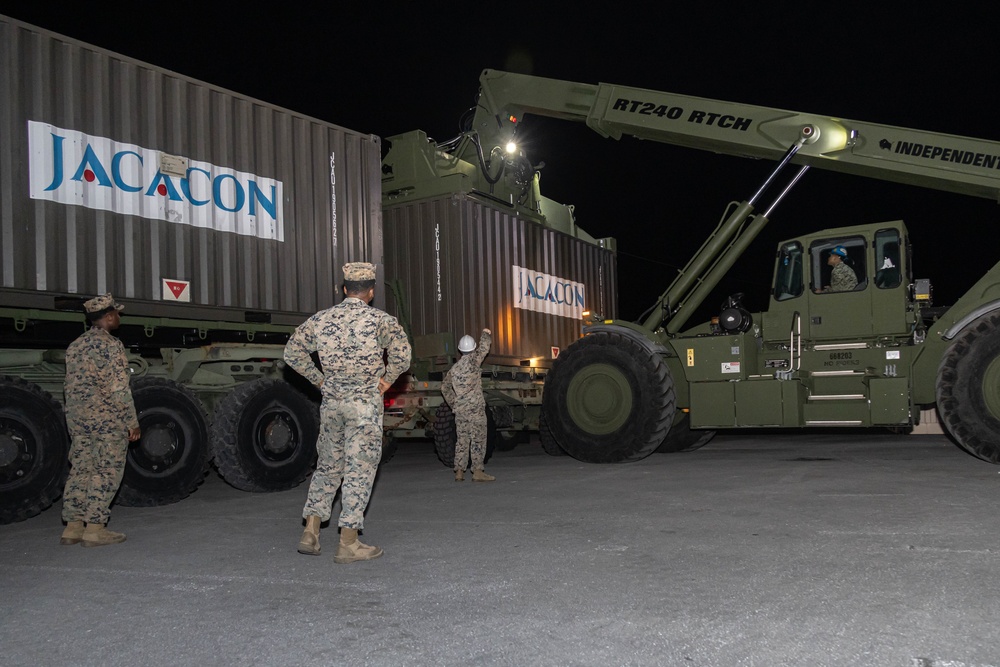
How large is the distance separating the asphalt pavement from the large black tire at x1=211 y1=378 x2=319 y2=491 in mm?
558

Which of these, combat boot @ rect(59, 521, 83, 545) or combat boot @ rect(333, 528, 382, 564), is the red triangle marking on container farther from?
combat boot @ rect(333, 528, 382, 564)

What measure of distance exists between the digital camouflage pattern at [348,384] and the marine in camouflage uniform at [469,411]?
3.86 m

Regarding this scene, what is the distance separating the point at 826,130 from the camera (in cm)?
954

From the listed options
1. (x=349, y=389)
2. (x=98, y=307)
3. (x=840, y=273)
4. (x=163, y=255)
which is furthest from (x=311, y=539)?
(x=840, y=273)

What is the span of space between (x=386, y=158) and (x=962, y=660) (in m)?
10.2

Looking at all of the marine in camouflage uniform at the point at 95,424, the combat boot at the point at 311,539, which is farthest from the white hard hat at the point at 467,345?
the combat boot at the point at 311,539

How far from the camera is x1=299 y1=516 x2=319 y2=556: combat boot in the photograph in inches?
197

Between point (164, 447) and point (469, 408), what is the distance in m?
3.10

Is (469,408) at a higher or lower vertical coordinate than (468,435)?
higher

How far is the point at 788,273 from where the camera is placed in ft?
32.4

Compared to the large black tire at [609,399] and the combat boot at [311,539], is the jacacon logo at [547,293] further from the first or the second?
the combat boot at [311,539]

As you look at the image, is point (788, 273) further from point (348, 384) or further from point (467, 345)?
point (348, 384)

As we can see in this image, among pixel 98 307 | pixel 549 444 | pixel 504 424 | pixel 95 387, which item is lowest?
pixel 549 444

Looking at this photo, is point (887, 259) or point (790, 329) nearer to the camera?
point (887, 259)
